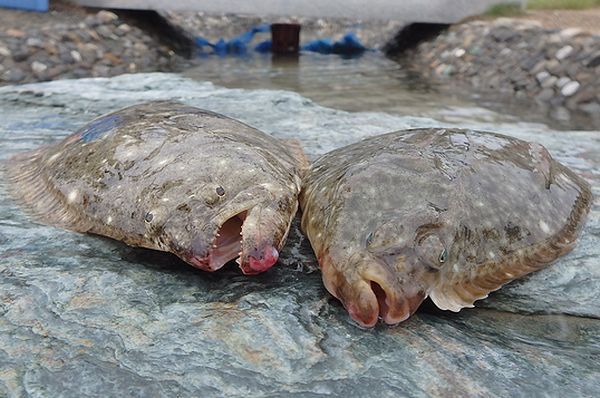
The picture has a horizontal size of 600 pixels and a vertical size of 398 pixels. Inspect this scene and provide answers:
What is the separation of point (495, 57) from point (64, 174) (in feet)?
27.7

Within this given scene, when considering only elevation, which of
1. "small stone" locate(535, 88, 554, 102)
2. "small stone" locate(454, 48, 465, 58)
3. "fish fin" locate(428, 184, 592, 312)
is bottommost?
"small stone" locate(535, 88, 554, 102)

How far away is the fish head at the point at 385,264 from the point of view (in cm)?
218

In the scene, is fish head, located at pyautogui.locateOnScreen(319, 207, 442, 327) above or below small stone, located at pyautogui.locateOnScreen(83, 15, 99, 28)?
above

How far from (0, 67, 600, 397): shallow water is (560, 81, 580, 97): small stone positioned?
591 centimetres

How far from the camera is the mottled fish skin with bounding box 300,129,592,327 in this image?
2242mm

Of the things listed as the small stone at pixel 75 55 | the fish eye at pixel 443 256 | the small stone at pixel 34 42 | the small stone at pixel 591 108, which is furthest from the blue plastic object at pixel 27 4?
the fish eye at pixel 443 256

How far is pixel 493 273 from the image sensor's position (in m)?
2.50

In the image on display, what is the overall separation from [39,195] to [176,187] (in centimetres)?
98

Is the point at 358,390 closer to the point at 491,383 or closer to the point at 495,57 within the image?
the point at 491,383

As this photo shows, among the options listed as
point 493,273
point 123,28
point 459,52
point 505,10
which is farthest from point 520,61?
point 493,273

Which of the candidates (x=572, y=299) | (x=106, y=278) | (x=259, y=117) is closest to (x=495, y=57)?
(x=259, y=117)

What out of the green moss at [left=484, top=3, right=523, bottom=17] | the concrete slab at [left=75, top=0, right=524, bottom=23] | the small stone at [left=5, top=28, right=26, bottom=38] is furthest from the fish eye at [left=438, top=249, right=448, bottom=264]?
the green moss at [left=484, top=3, right=523, bottom=17]

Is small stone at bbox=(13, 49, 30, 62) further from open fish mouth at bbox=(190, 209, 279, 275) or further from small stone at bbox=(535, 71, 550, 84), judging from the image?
open fish mouth at bbox=(190, 209, 279, 275)

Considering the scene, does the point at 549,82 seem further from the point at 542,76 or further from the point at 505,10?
the point at 505,10
